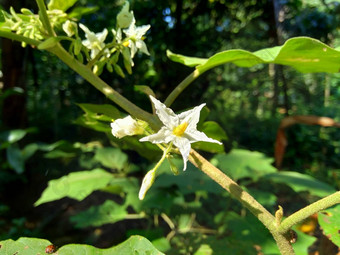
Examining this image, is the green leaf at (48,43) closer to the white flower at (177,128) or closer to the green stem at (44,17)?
the green stem at (44,17)

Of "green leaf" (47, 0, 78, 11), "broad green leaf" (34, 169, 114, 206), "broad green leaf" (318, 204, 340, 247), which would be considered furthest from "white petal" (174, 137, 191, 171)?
"broad green leaf" (34, 169, 114, 206)

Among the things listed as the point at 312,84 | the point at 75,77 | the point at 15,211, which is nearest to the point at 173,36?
the point at 75,77

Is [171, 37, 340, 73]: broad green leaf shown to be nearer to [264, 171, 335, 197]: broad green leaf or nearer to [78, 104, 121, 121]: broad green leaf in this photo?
[78, 104, 121, 121]: broad green leaf

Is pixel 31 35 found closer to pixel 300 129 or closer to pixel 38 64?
pixel 38 64

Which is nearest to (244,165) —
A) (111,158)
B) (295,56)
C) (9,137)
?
(111,158)

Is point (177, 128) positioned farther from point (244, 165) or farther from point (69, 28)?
point (244, 165)
